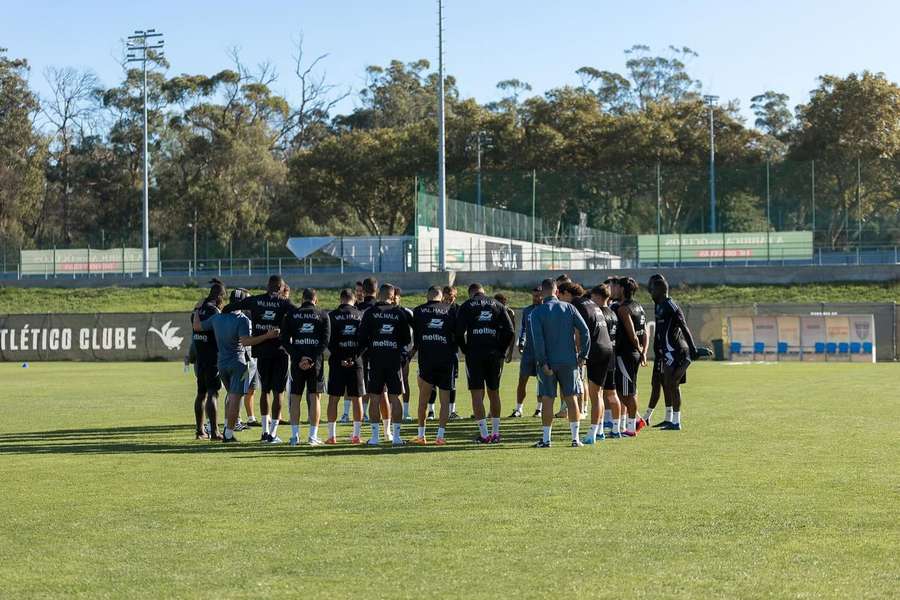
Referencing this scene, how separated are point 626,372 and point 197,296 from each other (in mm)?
45859

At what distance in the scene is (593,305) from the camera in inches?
592

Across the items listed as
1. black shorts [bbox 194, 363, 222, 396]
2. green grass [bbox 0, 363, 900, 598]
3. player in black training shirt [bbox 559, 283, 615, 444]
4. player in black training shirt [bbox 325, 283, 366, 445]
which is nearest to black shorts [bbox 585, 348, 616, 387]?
player in black training shirt [bbox 559, 283, 615, 444]

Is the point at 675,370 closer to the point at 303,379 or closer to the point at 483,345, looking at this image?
the point at 483,345

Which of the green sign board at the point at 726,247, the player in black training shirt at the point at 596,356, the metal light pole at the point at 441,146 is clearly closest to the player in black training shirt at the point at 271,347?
the player in black training shirt at the point at 596,356

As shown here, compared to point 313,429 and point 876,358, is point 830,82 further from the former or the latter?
point 313,429

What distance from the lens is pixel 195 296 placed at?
59344 mm

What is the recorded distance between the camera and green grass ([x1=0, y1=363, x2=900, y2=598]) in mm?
7340

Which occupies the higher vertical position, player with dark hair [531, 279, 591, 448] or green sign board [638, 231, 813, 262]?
green sign board [638, 231, 813, 262]

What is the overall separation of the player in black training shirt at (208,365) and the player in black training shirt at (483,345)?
3.19 meters

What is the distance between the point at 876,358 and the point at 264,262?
34297mm

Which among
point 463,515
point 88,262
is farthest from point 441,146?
point 463,515

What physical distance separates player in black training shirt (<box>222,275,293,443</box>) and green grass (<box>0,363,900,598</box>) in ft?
2.22

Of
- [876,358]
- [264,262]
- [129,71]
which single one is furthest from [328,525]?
[129,71]

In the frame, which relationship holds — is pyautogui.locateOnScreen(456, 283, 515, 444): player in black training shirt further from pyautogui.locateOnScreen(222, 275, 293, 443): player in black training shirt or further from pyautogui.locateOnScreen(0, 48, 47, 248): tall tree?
pyautogui.locateOnScreen(0, 48, 47, 248): tall tree
